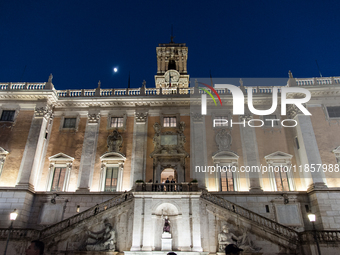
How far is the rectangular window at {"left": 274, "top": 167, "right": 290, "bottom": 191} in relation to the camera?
26.6 metres

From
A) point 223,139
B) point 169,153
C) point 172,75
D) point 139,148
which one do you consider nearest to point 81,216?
point 139,148

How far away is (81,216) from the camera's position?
22484mm

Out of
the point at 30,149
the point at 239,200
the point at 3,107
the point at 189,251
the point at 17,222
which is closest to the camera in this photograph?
the point at 189,251

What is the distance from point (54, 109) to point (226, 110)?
19209 mm

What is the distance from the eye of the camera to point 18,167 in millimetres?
26859

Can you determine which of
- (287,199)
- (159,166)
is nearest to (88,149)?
(159,166)

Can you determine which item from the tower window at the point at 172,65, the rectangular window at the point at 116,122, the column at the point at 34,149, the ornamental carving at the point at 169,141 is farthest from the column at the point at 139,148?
the tower window at the point at 172,65

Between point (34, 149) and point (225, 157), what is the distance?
18.8 meters

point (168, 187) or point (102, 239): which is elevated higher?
point (168, 187)

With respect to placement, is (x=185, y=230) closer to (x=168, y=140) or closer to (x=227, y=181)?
(x=227, y=181)

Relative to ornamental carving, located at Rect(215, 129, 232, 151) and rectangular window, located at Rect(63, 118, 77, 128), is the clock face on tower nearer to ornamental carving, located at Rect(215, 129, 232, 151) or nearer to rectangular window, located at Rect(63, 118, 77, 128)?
ornamental carving, located at Rect(215, 129, 232, 151)

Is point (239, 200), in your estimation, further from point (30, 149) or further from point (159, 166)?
point (30, 149)

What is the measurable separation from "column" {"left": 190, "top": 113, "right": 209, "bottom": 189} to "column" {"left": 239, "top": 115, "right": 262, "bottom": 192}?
13.2ft

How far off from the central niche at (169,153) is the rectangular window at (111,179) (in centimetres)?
386
